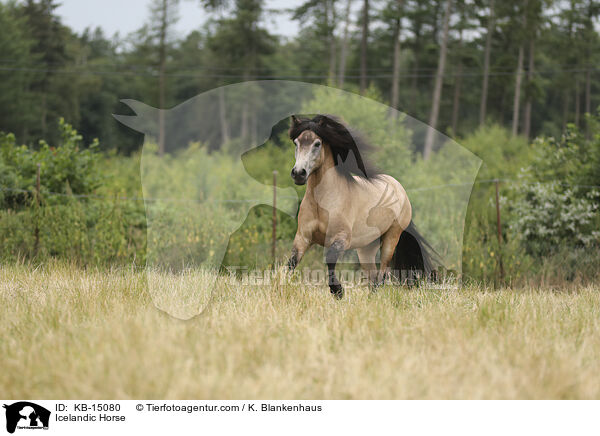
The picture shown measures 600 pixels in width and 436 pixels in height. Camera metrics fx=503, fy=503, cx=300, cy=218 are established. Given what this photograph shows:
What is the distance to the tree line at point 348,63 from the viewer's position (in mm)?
28969

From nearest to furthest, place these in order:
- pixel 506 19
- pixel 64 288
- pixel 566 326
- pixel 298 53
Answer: pixel 566 326 → pixel 64 288 → pixel 506 19 → pixel 298 53

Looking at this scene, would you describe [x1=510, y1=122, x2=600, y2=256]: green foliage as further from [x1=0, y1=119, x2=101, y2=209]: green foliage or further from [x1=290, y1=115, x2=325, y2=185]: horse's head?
[x1=0, y1=119, x2=101, y2=209]: green foliage

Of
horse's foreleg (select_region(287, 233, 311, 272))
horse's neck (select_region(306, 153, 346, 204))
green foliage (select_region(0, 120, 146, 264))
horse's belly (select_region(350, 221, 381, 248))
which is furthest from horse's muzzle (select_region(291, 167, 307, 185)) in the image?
green foliage (select_region(0, 120, 146, 264))

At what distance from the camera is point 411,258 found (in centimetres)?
498

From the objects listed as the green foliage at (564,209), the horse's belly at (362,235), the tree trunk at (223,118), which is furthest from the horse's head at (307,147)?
the green foliage at (564,209)

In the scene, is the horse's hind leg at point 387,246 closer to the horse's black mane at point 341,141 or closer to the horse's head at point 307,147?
the horse's black mane at point 341,141

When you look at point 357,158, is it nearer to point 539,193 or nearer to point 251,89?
point 251,89

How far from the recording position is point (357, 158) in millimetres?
4074

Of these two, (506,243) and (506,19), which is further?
(506,19)

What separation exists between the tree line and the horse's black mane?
20.6 metres

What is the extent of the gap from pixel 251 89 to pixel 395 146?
14.1 feet
